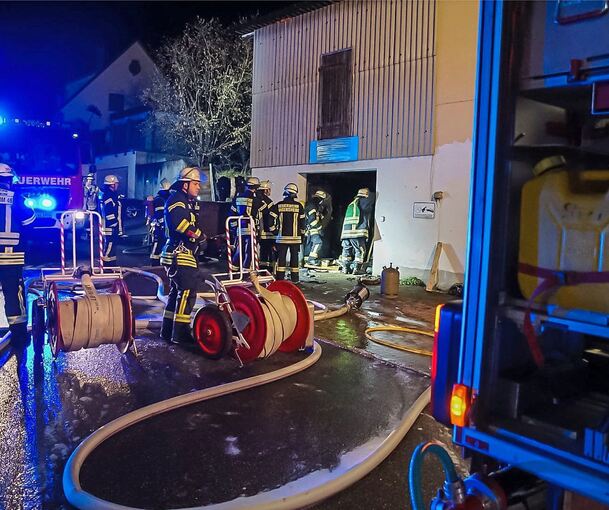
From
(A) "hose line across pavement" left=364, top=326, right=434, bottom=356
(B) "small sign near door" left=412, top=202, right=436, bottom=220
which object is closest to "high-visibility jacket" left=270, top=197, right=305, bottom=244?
(B) "small sign near door" left=412, top=202, right=436, bottom=220

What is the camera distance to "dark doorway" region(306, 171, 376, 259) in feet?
51.9

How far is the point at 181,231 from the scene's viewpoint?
5703 mm

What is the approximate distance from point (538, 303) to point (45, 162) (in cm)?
1489

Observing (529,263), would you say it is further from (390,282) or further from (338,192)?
(338,192)

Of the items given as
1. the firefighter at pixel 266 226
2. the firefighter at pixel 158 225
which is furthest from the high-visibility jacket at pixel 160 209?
the firefighter at pixel 266 226

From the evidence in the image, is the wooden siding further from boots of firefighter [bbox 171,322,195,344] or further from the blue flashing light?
boots of firefighter [bbox 171,322,195,344]

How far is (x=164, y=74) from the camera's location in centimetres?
2569

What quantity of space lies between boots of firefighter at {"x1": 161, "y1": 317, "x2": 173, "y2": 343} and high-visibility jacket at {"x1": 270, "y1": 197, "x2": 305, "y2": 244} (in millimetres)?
4767

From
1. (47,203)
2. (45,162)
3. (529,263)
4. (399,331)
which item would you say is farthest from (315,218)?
(529,263)

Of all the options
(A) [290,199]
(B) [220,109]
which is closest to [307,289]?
(A) [290,199]

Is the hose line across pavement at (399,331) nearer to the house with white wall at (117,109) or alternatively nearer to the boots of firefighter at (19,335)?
the boots of firefighter at (19,335)

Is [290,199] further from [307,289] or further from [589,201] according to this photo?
[589,201]

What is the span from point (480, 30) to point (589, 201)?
76cm

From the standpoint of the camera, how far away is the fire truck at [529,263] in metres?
1.72
